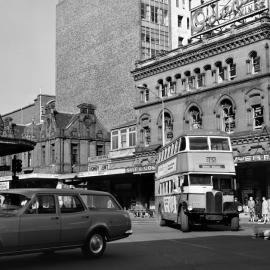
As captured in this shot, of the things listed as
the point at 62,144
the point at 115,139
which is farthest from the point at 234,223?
the point at 62,144

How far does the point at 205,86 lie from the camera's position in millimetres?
45156

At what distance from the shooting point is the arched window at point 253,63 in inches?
1607

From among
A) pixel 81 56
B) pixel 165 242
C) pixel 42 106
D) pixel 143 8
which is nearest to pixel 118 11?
pixel 143 8

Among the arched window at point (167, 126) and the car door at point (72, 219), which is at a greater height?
the arched window at point (167, 126)

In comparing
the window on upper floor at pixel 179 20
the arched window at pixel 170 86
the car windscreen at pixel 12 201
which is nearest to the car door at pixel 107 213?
the car windscreen at pixel 12 201

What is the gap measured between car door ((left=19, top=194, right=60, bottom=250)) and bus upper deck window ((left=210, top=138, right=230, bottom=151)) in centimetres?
1335

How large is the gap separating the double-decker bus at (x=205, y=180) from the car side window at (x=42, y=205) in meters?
12.2

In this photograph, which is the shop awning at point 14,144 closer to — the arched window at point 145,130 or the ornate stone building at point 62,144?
the arched window at point 145,130

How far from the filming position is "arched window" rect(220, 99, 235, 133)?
42.7 m

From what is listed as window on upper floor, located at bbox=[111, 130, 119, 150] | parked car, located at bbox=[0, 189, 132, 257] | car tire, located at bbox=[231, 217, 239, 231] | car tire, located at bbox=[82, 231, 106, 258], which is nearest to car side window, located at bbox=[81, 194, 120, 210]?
parked car, located at bbox=[0, 189, 132, 257]

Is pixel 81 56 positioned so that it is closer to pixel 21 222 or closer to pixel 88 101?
pixel 88 101

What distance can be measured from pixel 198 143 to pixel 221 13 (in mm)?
24432

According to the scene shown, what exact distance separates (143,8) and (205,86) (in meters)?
28.2

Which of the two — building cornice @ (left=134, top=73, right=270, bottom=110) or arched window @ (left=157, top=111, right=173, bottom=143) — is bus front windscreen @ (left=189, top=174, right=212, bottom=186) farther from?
arched window @ (left=157, top=111, right=173, bottom=143)
